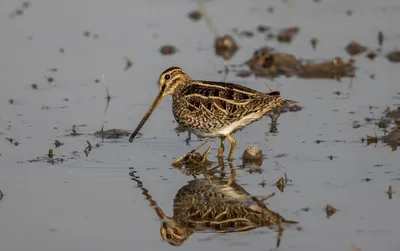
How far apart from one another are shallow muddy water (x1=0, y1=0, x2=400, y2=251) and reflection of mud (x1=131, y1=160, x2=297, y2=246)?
0.10 metres

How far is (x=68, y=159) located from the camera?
966 centimetres

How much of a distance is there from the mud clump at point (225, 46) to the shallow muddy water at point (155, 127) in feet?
0.64

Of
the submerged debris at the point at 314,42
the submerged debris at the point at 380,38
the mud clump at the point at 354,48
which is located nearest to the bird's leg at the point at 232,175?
the mud clump at the point at 354,48

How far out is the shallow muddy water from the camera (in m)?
7.75

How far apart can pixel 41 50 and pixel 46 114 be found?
279 centimetres

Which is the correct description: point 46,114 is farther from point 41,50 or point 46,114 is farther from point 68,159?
point 41,50

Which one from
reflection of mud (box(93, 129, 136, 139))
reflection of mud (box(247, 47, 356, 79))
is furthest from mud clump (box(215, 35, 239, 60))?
reflection of mud (box(93, 129, 136, 139))

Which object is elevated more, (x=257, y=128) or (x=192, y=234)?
(x=257, y=128)

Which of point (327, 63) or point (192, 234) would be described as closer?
point (192, 234)

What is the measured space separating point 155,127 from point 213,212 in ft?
9.73

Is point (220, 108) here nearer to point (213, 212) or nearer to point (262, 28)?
point (213, 212)

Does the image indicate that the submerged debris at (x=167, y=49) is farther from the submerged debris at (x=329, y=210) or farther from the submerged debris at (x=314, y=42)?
the submerged debris at (x=329, y=210)

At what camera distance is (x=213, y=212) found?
26.6 feet

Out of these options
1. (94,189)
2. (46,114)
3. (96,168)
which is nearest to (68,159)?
(96,168)
